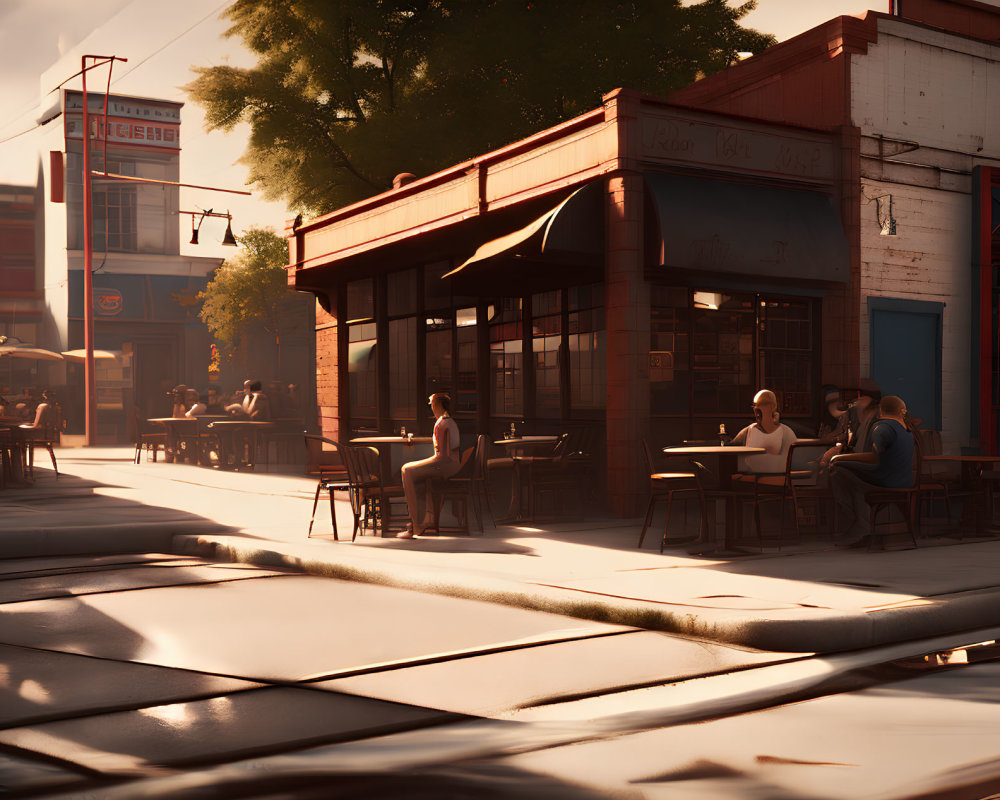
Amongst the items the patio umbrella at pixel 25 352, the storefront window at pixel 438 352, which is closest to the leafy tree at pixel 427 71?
the storefront window at pixel 438 352

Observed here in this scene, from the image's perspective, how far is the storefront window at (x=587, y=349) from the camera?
46.0 ft

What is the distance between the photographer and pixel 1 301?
136 feet

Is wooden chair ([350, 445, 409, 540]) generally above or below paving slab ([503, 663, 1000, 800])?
above

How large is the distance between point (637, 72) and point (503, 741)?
66.4ft

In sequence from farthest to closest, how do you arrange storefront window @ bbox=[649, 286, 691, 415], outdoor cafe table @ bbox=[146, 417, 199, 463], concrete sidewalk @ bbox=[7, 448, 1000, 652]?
outdoor cafe table @ bbox=[146, 417, 199, 463] < storefront window @ bbox=[649, 286, 691, 415] < concrete sidewalk @ bbox=[7, 448, 1000, 652]

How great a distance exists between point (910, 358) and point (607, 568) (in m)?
7.57

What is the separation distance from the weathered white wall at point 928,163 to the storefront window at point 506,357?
490 centimetres

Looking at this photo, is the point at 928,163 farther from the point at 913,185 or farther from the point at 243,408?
the point at 243,408

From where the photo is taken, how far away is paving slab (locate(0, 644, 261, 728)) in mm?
5078

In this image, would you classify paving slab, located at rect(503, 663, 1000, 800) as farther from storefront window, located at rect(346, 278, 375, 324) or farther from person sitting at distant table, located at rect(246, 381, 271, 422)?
person sitting at distant table, located at rect(246, 381, 271, 422)

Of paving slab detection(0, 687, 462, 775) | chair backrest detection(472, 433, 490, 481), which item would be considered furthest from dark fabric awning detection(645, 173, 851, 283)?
paving slab detection(0, 687, 462, 775)

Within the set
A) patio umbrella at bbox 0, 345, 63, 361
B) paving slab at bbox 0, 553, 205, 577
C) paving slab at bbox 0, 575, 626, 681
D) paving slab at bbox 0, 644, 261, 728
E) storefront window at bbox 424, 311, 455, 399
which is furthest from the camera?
patio umbrella at bbox 0, 345, 63, 361

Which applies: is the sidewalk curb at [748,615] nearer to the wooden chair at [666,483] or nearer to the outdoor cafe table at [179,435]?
the wooden chair at [666,483]

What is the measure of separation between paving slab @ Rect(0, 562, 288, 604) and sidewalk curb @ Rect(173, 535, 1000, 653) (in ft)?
4.94
